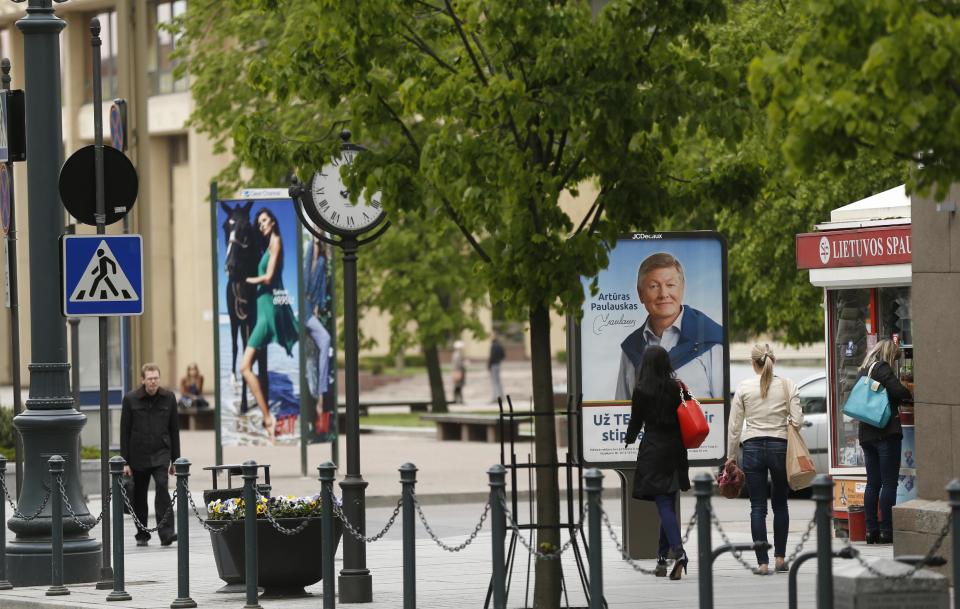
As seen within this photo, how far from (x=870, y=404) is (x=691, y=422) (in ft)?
7.83

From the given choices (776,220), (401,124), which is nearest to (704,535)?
(401,124)

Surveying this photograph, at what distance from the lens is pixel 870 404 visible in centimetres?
1564

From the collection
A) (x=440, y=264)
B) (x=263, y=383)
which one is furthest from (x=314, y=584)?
(x=440, y=264)

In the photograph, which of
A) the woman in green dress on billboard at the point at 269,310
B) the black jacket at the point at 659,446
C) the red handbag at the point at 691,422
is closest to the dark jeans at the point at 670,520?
the black jacket at the point at 659,446

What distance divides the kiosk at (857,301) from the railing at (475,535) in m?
3.38

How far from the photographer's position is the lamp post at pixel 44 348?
14.6 m

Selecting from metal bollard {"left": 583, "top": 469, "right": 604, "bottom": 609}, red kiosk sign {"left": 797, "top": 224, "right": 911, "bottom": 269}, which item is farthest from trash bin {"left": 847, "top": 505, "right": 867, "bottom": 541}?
metal bollard {"left": 583, "top": 469, "right": 604, "bottom": 609}

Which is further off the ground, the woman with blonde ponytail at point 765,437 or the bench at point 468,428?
the woman with blonde ponytail at point 765,437

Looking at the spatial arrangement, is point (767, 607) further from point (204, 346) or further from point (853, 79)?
point (204, 346)

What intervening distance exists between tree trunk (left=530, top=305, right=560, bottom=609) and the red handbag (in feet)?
9.31

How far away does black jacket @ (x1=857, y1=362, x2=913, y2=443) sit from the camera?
15.5m

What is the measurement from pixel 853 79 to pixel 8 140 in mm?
9277

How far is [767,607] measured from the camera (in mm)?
12266
